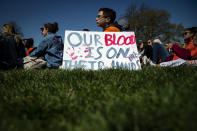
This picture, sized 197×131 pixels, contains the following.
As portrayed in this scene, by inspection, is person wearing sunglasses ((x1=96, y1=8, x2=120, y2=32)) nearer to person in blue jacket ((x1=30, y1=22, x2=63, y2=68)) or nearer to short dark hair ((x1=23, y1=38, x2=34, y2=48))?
person in blue jacket ((x1=30, y1=22, x2=63, y2=68))

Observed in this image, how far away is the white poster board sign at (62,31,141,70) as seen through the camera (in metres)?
3.16

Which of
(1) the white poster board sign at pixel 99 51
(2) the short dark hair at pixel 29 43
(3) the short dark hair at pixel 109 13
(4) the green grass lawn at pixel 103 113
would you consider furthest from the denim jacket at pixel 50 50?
(4) the green grass lawn at pixel 103 113

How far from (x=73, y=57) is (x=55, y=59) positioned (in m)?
1.86

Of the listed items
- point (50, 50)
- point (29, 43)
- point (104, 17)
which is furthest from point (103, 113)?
point (29, 43)

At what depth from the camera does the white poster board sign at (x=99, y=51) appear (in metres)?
3.16

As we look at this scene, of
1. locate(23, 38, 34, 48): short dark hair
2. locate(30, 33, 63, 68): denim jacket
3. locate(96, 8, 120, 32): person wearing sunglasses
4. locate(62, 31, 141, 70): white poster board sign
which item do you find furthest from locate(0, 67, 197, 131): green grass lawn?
locate(23, 38, 34, 48): short dark hair

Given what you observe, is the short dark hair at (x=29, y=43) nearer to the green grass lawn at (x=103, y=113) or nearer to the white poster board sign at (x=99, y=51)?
the white poster board sign at (x=99, y=51)

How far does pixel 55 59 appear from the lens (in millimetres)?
4805

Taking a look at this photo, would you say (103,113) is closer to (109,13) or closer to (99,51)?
(99,51)

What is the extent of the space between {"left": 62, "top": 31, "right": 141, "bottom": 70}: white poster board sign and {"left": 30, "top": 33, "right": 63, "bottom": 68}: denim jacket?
5.56ft

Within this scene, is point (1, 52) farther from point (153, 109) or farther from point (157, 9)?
point (157, 9)

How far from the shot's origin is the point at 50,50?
4.79 m

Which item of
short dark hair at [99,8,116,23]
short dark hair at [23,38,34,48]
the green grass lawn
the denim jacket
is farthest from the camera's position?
short dark hair at [23,38,34,48]

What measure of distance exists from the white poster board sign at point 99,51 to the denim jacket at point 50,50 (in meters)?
1.70
